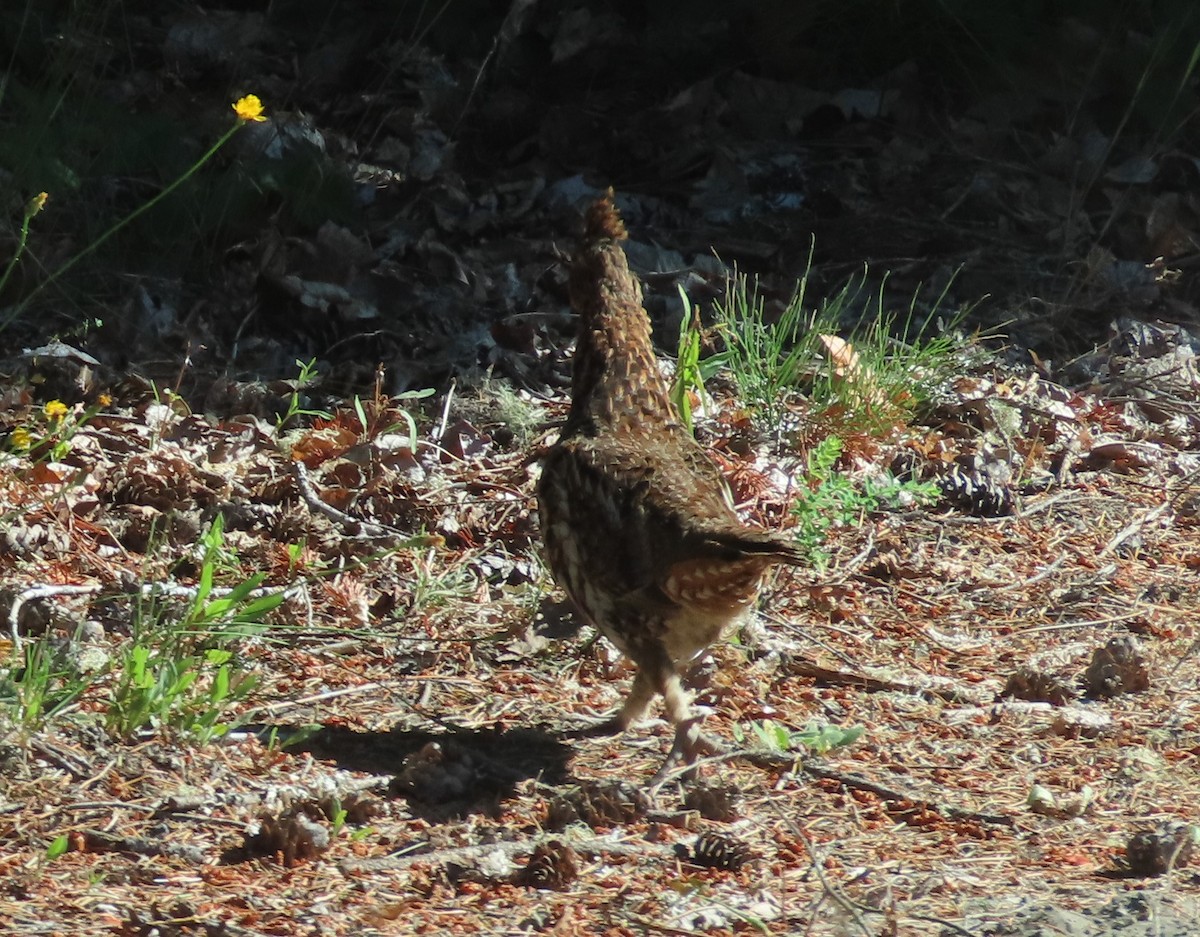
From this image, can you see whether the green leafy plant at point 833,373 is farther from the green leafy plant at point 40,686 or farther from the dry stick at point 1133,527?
the green leafy plant at point 40,686

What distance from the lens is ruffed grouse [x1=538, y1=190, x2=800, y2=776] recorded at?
3.85m

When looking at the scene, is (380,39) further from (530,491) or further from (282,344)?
(530,491)

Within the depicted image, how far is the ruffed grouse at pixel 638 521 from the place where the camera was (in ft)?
12.6

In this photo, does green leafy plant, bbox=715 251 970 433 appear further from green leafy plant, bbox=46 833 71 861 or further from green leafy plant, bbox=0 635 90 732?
green leafy plant, bbox=46 833 71 861

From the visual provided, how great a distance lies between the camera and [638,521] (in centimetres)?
404

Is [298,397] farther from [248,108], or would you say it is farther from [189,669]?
[189,669]

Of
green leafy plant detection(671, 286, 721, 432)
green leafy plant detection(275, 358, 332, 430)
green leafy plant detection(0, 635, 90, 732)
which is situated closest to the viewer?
green leafy plant detection(0, 635, 90, 732)

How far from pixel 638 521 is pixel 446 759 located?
29.7 inches

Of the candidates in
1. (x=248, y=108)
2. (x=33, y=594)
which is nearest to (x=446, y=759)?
(x=33, y=594)

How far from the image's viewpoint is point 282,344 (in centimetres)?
679

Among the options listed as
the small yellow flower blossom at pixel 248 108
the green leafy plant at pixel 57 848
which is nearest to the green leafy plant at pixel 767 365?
the small yellow flower blossom at pixel 248 108

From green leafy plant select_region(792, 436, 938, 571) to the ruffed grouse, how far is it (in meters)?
0.58

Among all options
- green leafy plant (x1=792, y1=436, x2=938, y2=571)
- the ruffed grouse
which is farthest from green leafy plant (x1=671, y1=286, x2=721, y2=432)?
the ruffed grouse

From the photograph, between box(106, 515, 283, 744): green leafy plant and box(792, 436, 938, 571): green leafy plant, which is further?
box(792, 436, 938, 571): green leafy plant
